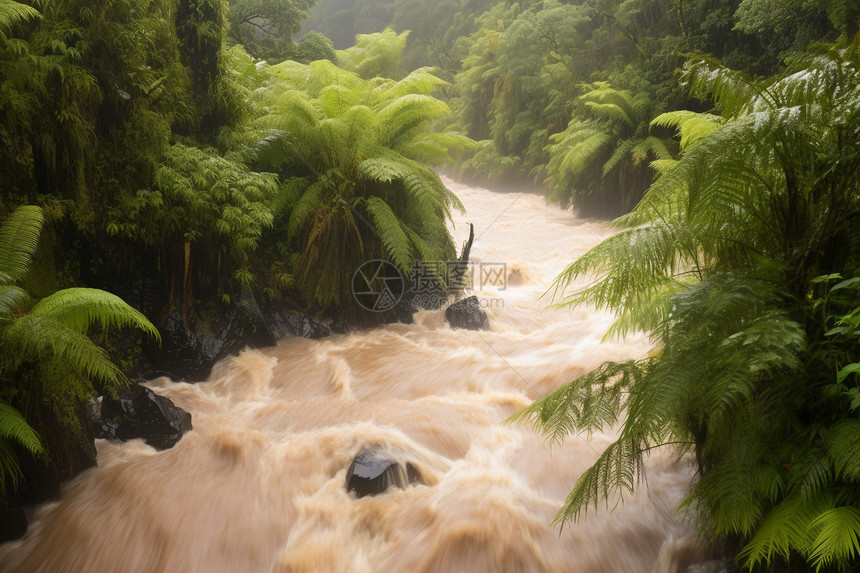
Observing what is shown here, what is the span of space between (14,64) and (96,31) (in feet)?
2.31

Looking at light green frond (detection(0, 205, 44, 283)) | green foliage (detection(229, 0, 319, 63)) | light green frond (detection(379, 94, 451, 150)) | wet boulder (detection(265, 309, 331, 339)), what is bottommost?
wet boulder (detection(265, 309, 331, 339))

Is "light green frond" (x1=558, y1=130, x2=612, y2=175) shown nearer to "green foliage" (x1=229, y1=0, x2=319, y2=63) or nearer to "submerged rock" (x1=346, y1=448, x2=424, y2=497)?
"green foliage" (x1=229, y1=0, x2=319, y2=63)

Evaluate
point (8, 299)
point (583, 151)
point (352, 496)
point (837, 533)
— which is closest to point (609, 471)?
point (837, 533)

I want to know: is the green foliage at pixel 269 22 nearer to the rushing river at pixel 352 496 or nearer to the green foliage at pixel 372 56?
the green foliage at pixel 372 56

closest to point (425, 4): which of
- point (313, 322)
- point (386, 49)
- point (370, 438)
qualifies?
point (386, 49)

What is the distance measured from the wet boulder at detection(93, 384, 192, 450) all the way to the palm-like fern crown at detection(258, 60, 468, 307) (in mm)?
2017

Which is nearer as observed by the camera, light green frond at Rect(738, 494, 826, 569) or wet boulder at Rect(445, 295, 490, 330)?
light green frond at Rect(738, 494, 826, 569)

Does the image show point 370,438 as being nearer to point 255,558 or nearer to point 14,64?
point 255,558

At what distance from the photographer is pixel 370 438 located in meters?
3.79

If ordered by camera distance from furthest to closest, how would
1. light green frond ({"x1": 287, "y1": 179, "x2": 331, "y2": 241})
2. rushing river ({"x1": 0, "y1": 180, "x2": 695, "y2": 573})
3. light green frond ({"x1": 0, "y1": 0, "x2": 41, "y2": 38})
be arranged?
light green frond ({"x1": 287, "y1": 179, "x2": 331, "y2": 241}) → light green frond ({"x1": 0, "y1": 0, "x2": 41, "y2": 38}) → rushing river ({"x1": 0, "y1": 180, "x2": 695, "y2": 573})

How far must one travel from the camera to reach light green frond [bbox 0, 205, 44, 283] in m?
2.86

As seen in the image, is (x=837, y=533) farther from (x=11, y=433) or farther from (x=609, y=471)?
(x=11, y=433)

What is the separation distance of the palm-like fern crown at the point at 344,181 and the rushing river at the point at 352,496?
98 cm

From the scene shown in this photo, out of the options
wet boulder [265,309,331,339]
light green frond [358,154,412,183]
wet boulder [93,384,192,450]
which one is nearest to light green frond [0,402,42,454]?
wet boulder [93,384,192,450]
